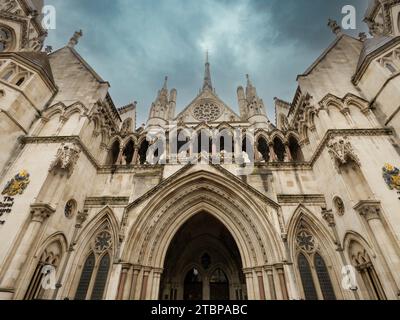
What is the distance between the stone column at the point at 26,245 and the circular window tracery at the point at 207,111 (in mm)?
18506

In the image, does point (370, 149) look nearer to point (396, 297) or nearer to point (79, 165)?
point (396, 297)

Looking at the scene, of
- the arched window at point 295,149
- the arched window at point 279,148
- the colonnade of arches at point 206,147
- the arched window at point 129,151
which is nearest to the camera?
the colonnade of arches at point 206,147

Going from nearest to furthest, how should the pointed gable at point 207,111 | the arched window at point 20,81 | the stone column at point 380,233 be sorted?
the stone column at point 380,233
the arched window at point 20,81
the pointed gable at point 207,111

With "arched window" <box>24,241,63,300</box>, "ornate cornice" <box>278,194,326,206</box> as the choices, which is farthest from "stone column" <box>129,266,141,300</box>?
"ornate cornice" <box>278,194,326,206</box>

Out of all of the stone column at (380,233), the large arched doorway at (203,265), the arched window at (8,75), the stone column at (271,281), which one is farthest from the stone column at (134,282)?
the arched window at (8,75)

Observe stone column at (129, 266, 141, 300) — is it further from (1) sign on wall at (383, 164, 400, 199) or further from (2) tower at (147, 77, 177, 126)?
(2) tower at (147, 77, 177, 126)

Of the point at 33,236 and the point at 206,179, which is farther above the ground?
the point at 206,179

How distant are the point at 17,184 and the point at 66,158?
2136 mm

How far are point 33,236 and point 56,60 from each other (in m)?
12.7

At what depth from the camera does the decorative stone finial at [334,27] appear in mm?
15598

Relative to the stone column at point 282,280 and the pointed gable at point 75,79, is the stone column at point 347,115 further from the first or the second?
the pointed gable at point 75,79

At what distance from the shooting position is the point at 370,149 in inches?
381
